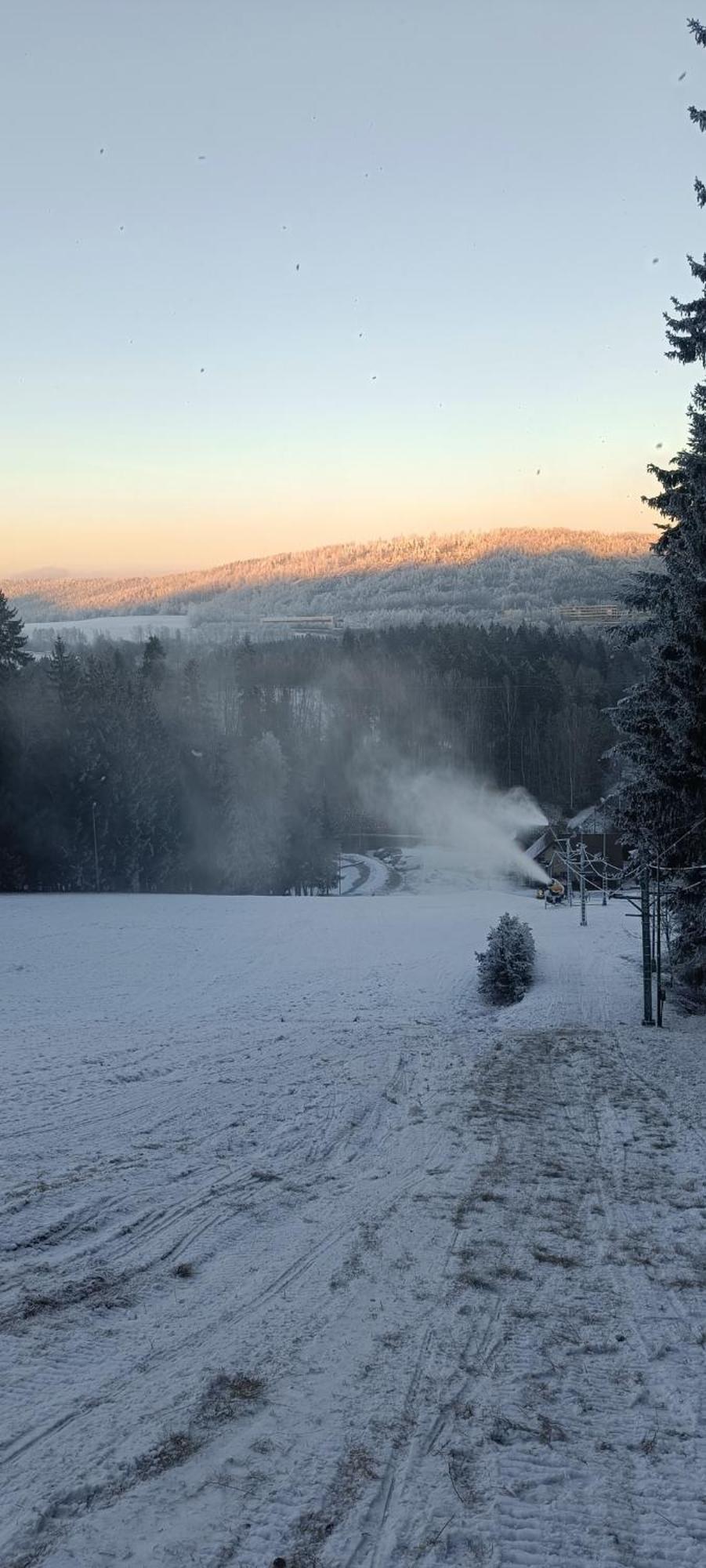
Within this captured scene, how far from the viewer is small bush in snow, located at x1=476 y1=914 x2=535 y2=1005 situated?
21.9 metres

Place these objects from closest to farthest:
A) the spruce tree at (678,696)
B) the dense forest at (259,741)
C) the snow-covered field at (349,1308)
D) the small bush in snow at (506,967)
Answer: the snow-covered field at (349,1308), the spruce tree at (678,696), the small bush in snow at (506,967), the dense forest at (259,741)

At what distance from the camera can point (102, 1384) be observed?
15.9 feet

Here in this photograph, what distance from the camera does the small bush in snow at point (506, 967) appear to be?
21859 mm

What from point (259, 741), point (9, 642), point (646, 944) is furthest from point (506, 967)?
point (259, 741)

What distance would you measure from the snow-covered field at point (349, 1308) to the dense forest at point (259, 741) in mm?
12397

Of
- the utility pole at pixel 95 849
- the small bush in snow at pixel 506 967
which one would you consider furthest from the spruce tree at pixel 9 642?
the small bush in snow at pixel 506 967

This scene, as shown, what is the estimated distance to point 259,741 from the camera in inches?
3364

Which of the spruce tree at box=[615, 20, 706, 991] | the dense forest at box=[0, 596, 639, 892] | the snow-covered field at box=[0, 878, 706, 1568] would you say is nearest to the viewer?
the snow-covered field at box=[0, 878, 706, 1568]

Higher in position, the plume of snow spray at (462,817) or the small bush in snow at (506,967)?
the small bush in snow at (506,967)

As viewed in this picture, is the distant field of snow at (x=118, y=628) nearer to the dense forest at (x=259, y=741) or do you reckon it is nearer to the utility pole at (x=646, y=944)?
the dense forest at (x=259, y=741)

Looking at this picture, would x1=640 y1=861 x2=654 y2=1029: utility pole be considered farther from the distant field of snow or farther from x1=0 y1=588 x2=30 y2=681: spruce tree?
the distant field of snow

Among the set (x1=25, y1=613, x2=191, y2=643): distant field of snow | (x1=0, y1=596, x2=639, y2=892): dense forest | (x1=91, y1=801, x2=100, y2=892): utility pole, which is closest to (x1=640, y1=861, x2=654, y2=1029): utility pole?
(x1=0, y1=596, x2=639, y2=892): dense forest

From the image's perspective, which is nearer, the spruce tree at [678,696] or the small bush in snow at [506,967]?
the spruce tree at [678,696]

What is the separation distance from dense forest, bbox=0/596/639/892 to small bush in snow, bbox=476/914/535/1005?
756cm
